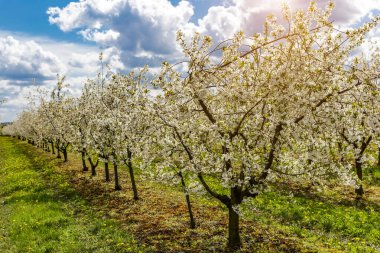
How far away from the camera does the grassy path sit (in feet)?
60.0

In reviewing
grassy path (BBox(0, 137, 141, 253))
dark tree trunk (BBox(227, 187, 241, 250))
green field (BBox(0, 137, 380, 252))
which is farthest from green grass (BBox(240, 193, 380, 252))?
grassy path (BBox(0, 137, 141, 253))

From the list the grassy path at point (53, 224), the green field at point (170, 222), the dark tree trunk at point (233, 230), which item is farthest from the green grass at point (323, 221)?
the grassy path at point (53, 224)

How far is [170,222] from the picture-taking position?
69.3 feet

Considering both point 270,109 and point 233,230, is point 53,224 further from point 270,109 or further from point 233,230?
point 270,109

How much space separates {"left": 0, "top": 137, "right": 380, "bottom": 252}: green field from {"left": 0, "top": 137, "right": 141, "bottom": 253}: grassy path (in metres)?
0.05

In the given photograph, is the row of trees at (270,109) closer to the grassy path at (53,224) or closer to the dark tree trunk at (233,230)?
the dark tree trunk at (233,230)

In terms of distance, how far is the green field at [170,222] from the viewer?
17.6m

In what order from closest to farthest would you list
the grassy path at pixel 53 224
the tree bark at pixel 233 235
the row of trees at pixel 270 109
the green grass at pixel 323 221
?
the row of trees at pixel 270 109
the tree bark at pixel 233 235
the green grass at pixel 323 221
the grassy path at pixel 53 224

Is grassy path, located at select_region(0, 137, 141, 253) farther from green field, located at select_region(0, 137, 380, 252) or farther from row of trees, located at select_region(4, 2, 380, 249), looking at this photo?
row of trees, located at select_region(4, 2, 380, 249)

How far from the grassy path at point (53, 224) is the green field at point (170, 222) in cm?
5

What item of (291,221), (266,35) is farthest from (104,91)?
(266,35)

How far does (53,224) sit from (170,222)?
24.4ft

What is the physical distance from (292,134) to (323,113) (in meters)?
1.63

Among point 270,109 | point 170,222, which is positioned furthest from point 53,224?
point 270,109
